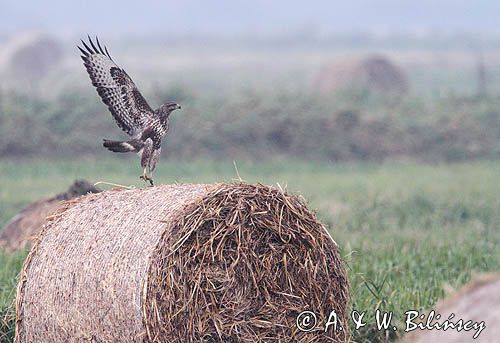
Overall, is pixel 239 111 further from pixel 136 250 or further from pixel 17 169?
pixel 136 250

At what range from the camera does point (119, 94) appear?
764 centimetres

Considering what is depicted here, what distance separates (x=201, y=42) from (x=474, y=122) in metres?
63.1

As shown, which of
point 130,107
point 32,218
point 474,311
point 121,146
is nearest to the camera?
point 474,311

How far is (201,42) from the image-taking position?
87438 millimetres

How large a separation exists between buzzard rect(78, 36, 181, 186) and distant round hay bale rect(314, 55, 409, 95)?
29270 millimetres

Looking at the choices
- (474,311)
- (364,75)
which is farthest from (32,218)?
(364,75)

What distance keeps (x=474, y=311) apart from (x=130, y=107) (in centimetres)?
374

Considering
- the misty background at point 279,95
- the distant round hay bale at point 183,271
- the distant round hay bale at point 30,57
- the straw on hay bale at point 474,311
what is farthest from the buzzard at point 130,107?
the distant round hay bale at point 30,57

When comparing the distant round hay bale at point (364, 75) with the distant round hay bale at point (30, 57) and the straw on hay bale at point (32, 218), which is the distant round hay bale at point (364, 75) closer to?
the distant round hay bale at point (30, 57)

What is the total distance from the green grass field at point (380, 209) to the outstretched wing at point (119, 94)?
55 centimetres

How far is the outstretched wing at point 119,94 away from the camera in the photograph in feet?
25.0

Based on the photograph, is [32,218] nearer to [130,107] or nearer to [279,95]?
[130,107]

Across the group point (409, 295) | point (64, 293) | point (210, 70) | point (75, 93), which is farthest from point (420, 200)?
point (210, 70)

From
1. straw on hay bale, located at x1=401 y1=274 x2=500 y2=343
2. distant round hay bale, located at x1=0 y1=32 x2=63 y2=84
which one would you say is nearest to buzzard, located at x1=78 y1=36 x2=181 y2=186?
straw on hay bale, located at x1=401 y1=274 x2=500 y2=343
